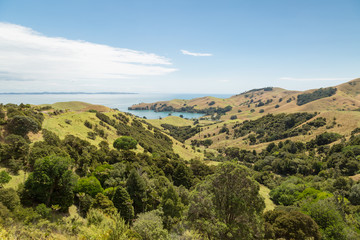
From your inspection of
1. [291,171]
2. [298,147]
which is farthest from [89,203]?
[298,147]

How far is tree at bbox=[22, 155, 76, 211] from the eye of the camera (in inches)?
890

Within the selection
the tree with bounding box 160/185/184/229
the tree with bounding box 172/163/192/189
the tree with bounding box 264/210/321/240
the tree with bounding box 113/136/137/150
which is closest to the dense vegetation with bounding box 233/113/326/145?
the tree with bounding box 172/163/192/189

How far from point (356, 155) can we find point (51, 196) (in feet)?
349

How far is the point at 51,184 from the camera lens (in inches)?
919

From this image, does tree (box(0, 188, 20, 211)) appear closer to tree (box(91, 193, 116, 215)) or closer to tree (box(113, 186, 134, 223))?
tree (box(91, 193, 116, 215))

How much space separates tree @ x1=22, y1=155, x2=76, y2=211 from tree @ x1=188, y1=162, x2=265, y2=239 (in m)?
16.9

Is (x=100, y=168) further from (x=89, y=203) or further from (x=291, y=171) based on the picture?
(x=291, y=171)

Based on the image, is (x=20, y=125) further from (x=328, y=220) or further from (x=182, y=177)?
(x=328, y=220)

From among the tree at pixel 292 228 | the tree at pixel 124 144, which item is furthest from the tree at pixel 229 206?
the tree at pixel 124 144

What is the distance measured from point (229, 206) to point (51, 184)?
2186cm

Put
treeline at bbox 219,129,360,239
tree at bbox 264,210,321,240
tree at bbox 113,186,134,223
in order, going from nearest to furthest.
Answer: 1. tree at bbox 264,210,321,240
2. treeline at bbox 219,129,360,239
3. tree at bbox 113,186,134,223

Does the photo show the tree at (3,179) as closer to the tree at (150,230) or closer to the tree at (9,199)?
the tree at (9,199)

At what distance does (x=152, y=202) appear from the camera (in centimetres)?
3161

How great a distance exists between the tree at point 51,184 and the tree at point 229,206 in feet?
55.5
